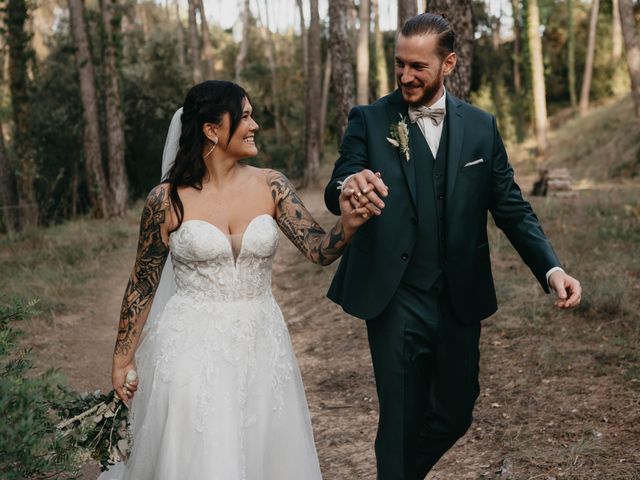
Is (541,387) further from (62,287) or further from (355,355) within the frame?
(62,287)

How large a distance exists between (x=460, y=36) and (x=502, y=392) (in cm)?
501

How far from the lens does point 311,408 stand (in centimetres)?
646

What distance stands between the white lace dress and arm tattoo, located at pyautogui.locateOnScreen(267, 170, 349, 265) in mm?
102

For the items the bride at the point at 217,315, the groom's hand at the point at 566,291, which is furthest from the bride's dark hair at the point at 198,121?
the groom's hand at the point at 566,291

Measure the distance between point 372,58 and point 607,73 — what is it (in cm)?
1198

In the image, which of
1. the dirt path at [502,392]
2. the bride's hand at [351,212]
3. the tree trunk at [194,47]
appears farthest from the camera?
the tree trunk at [194,47]

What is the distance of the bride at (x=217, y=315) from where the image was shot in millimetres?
3568

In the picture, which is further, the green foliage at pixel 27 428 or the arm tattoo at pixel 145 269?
the arm tattoo at pixel 145 269

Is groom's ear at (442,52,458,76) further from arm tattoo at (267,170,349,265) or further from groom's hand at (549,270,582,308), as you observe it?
groom's hand at (549,270,582,308)

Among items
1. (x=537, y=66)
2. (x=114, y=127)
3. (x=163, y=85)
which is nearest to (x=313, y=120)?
(x=163, y=85)

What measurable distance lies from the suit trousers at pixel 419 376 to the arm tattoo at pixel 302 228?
0.39 m

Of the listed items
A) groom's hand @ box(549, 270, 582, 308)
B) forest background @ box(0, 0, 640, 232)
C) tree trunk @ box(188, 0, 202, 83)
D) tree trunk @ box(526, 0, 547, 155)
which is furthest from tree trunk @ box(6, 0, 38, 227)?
tree trunk @ box(526, 0, 547, 155)

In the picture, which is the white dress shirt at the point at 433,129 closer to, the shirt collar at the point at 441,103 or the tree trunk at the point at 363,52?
the shirt collar at the point at 441,103

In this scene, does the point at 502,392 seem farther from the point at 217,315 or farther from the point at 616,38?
the point at 616,38
